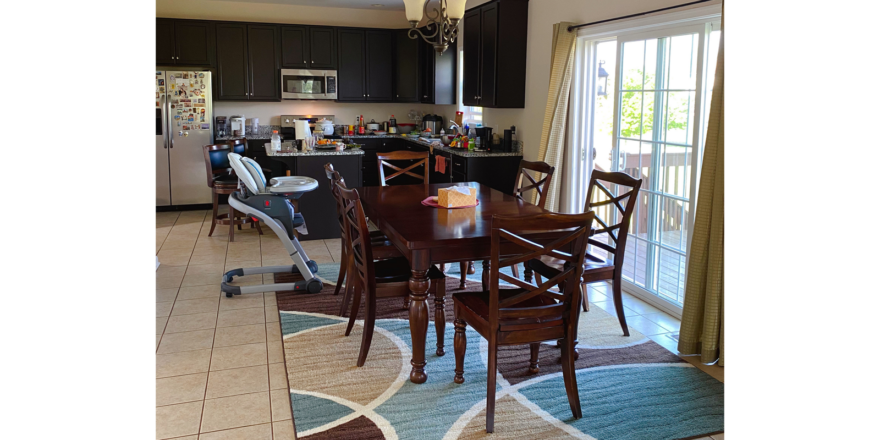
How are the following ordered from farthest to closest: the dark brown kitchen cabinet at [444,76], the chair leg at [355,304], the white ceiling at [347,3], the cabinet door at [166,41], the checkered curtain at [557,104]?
the white ceiling at [347,3]
the dark brown kitchen cabinet at [444,76]
the cabinet door at [166,41]
the checkered curtain at [557,104]
the chair leg at [355,304]

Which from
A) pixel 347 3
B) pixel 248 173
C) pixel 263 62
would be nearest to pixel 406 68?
pixel 347 3

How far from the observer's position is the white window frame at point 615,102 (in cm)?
350

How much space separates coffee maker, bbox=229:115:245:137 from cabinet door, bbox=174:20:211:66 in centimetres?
71

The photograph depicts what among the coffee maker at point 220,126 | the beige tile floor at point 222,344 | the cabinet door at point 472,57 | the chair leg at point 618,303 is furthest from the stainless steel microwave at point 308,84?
the chair leg at point 618,303

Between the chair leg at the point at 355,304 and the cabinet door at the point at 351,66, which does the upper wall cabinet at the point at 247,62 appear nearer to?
the cabinet door at the point at 351,66

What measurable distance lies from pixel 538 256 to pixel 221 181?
14.0 feet

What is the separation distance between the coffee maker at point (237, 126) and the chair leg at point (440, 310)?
17.3 feet

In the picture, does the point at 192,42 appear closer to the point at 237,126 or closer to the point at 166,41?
the point at 166,41

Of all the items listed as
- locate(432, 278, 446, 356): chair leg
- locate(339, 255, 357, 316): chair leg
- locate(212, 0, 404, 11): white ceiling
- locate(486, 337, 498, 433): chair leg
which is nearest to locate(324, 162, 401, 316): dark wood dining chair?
locate(339, 255, 357, 316): chair leg

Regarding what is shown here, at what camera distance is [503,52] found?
5457mm

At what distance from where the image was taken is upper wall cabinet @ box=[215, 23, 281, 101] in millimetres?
7461
